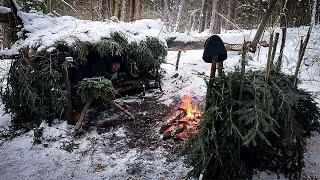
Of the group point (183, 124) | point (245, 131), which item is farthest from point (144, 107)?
point (245, 131)

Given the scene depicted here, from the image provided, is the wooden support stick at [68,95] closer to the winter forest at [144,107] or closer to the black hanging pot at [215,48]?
the winter forest at [144,107]

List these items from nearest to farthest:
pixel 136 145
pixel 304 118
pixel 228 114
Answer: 1. pixel 228 114
2. pixel 304 118
3. pixel 136 145

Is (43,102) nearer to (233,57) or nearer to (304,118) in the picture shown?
(304,118)

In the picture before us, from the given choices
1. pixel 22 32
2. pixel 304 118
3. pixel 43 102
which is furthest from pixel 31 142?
pixel 304 118

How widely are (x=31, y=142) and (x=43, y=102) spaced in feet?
4.44

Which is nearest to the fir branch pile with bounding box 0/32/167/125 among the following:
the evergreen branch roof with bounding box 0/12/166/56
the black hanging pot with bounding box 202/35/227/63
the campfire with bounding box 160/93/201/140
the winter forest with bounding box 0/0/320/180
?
the winter forest with bounding box 0/0/320/180

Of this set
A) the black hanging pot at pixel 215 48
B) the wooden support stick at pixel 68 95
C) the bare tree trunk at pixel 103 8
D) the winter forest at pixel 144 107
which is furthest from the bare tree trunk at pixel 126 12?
the black hanging pot at pixel 215 48

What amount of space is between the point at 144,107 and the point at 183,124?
107 inches

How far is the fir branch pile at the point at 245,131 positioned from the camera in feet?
16.1

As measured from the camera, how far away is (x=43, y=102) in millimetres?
8508

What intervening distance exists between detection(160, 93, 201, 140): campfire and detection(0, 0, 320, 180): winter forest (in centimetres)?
3

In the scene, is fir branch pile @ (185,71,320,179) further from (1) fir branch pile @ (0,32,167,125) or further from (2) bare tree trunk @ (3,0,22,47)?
(2) bare tree trunk @ (3,0,22,47)

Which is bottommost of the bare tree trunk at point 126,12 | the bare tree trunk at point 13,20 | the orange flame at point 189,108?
the orange flame at point 189,108

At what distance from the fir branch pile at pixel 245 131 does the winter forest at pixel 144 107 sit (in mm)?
20
